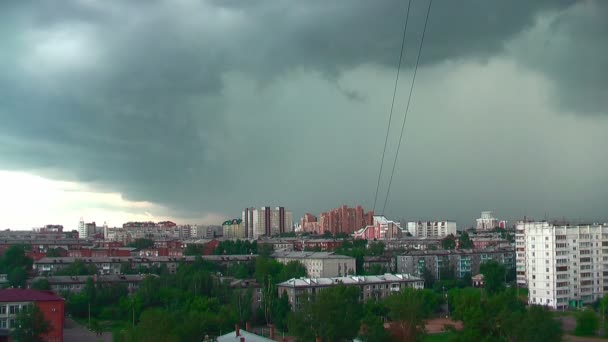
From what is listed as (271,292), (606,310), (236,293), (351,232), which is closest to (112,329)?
(236,293)

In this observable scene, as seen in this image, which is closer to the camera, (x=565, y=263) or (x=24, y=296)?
(x=24, y=296)

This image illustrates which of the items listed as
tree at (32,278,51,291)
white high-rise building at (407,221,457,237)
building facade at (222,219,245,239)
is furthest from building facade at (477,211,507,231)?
tree at (32,278,51,291)

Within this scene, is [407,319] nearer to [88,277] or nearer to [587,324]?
[587,324]

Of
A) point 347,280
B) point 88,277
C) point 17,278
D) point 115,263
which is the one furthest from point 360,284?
point 115,263

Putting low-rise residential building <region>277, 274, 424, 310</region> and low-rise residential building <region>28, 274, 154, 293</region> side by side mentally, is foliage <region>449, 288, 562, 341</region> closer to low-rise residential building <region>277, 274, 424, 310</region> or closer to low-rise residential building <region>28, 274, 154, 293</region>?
low-rise residential building <region>277, 274, 424, 310</region>

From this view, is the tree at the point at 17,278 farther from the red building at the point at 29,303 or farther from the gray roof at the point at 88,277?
the red building at the point at 29,303

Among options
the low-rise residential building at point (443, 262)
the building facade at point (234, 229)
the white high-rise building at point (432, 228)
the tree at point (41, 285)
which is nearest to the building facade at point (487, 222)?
the white high-rise building at point (432, 228)
